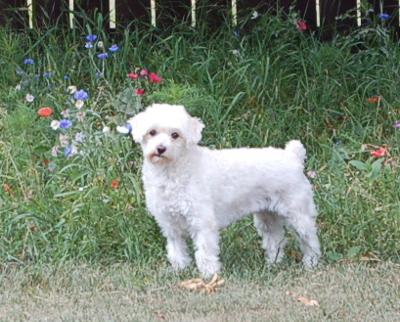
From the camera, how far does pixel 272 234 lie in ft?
23.8

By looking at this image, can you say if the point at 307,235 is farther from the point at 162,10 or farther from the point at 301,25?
the point at 162,10

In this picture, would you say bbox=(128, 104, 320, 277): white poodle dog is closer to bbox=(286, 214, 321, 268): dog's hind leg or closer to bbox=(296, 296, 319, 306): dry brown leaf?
bbox=(286, 214, 321, 268): dog's hind leg

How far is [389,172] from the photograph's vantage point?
304 inches

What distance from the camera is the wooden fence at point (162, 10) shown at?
999cm

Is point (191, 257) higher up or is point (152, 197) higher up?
point (152, 197)

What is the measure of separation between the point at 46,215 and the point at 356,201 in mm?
1913

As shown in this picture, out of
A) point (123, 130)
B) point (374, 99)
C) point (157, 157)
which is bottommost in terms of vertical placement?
point (374, 99)

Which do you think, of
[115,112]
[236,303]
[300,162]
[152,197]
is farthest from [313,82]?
[236,303]

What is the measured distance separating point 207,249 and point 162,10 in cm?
389

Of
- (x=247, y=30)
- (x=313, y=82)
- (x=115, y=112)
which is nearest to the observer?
(x=115, y=112)

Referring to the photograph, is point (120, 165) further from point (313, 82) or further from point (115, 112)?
point (313, 82)

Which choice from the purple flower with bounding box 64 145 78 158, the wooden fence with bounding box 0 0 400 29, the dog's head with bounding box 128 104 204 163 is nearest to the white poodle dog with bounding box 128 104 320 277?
the dog's head with bounding box 128 104 204 163

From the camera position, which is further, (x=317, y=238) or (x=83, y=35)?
(x=83, y=35)

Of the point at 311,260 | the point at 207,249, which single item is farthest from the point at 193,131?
the point at 311,260
